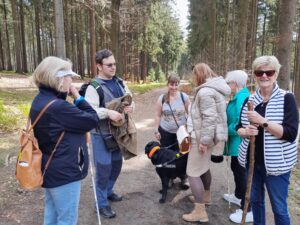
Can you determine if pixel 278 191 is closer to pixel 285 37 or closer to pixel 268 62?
pixel 268 62

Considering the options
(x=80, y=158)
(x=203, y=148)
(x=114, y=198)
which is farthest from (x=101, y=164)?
(x=203, y=148)

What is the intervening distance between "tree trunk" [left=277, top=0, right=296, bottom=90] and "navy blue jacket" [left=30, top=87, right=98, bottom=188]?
599 cm

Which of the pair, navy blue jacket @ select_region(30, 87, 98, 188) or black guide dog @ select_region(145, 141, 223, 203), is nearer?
navy blue jacket @ select_region(30, 87, 98, 188)

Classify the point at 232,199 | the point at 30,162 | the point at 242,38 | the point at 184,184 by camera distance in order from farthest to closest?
the point at 242,38 → the point at 184,184 → the point at 232,199 → the point at 30,162

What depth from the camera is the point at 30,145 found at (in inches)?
103

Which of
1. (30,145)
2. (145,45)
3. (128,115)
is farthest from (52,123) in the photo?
(145,45)

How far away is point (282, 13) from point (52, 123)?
659cm

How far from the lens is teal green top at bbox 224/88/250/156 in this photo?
12.8 ft

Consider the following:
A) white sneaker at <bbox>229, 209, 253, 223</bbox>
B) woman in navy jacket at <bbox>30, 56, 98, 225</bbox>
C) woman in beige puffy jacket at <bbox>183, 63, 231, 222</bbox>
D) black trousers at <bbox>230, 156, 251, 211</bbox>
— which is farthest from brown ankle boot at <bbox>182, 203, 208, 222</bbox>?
woman in navy jacket at <bbox>30, 56, 98, 225</bbox>

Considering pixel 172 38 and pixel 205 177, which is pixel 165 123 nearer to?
pixel 205 177

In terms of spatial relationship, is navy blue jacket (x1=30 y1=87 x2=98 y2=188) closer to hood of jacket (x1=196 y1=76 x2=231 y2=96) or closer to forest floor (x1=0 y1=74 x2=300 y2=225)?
forest floor (x1=0 y1=74 x2=300 y2=225)

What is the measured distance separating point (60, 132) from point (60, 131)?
0.01m

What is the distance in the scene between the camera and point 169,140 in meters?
5.09

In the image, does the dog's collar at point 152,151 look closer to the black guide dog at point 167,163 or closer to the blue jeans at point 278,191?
the black guide dog at point 167,163
